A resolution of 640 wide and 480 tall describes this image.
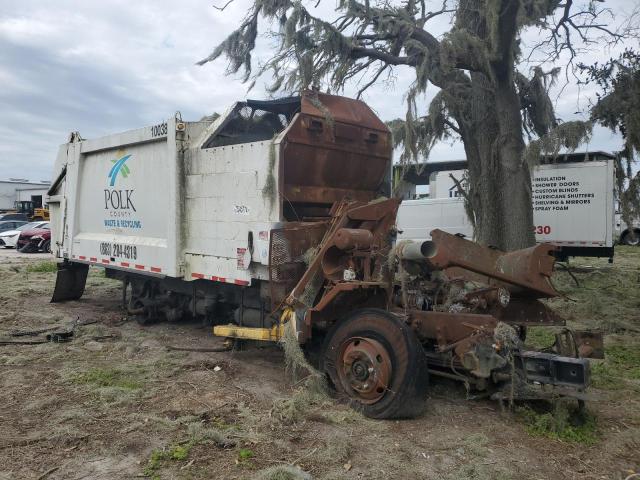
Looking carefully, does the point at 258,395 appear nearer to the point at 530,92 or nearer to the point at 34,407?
the point at 34,407

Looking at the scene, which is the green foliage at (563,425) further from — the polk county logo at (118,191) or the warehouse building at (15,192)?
the warehouse building at (15,192)

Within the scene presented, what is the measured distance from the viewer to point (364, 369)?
468 centimetres

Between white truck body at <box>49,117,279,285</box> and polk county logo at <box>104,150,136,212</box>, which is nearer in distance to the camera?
white truck body at <box>49,117,279,285</box>

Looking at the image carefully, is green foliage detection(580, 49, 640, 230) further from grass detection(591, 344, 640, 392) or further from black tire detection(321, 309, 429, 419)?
black tire detection(321, 309, 429, 419)

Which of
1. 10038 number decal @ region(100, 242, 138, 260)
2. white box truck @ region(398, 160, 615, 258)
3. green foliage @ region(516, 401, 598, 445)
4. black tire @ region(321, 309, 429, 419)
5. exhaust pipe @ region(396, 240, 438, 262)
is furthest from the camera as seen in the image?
white box truck @ region(398, 160, 615, 258)

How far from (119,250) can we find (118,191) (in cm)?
92

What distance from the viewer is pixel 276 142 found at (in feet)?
19.1

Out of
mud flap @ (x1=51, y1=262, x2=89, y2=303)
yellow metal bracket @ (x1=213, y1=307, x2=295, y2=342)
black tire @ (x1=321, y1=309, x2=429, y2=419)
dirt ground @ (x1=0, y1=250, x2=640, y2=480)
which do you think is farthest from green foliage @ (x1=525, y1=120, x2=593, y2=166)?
mud flap @ (x1=51, y1=262, x2=89, y2=303)

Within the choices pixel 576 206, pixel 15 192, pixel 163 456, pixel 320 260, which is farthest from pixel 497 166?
pixel 15 192

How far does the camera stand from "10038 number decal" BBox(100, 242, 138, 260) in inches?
320

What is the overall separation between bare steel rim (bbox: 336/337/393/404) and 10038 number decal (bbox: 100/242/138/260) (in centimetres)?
439

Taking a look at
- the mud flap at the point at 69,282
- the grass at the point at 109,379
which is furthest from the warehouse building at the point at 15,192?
the grass at the point at 109,379

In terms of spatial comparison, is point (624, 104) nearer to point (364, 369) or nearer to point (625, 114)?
point (625, 114)

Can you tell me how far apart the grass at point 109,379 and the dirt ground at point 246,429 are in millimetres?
19
